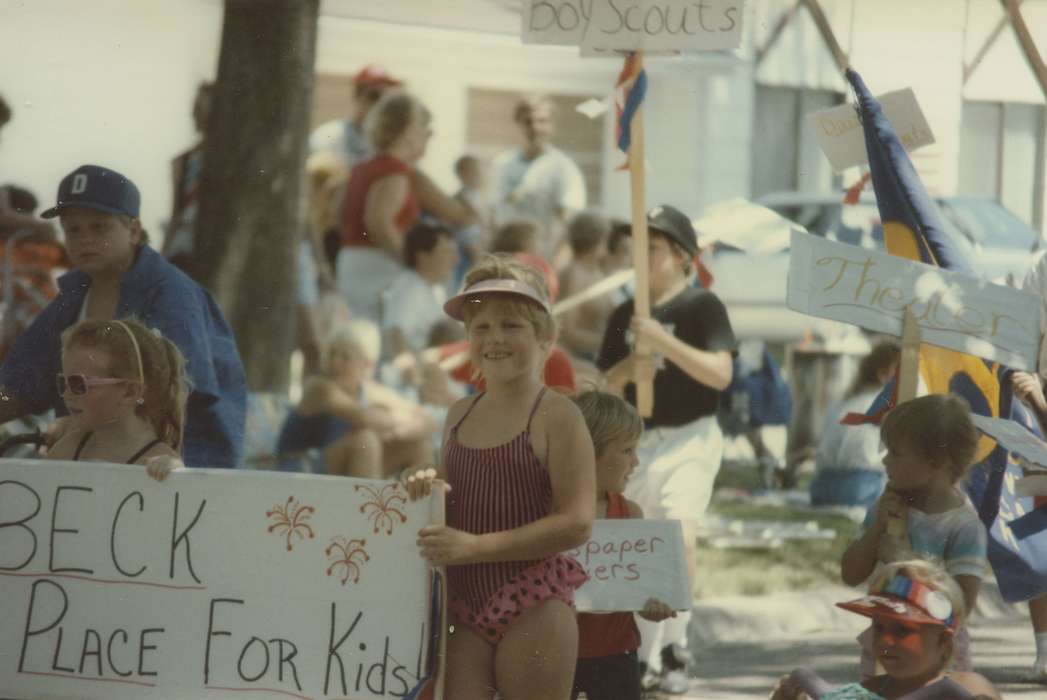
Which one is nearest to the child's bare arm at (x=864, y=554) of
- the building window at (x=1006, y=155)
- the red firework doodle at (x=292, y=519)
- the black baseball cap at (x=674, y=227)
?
the red firework doodle at (x=292, y=519)

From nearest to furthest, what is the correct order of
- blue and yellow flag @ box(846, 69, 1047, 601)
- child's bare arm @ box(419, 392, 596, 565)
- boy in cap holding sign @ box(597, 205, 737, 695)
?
child's bare arm @ box(419, 392, 596, 565)
blue and yellow flag @ box(846, 69, 1047, 601)
boy in cap holding sign @ box(597, 205, 737, 695)

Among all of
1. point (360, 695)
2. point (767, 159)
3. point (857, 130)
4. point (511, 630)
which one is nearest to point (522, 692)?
point (511, 630)

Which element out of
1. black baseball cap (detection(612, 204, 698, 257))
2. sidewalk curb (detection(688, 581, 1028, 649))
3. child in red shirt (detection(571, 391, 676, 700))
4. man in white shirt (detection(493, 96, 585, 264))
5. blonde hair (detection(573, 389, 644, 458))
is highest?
man in white shirt (detection(493, 96, 585, 264))

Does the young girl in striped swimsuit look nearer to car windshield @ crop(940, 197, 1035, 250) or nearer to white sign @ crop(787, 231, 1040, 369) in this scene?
white sign @ crop(787, 231, 1040, 369)

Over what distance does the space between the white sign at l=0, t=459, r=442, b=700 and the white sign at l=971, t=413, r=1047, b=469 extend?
185 cm

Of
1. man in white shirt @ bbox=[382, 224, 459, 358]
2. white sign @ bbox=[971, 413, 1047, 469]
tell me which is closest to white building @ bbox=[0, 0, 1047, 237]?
man in white shirt @ bbox=[382, 224, 459, 358]

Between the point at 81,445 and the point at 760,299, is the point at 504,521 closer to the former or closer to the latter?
the point at 81,445

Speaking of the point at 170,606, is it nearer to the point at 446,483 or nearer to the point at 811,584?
the point at 446,483

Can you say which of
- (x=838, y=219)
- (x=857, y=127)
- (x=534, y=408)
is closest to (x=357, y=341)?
(x=857, y=127)

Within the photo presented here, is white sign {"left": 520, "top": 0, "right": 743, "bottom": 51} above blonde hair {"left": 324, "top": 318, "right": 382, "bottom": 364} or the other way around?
above

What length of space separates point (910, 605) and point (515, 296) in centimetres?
116

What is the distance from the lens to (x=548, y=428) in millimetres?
4434

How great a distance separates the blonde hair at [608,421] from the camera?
17.2 ft

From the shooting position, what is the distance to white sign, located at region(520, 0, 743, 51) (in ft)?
21.3
